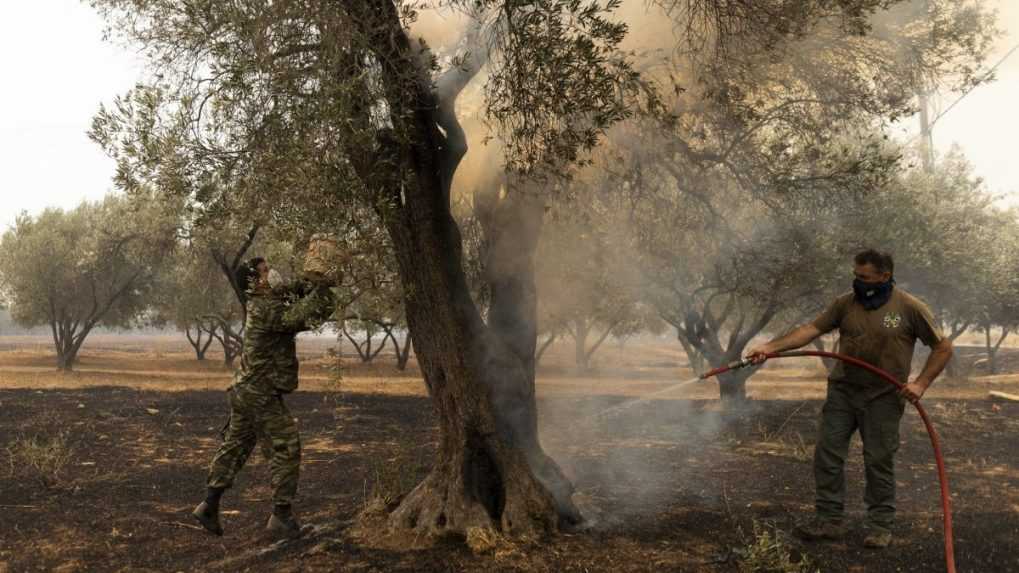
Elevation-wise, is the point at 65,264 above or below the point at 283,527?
above

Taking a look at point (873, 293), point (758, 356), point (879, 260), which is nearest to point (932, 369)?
point (873, 293)

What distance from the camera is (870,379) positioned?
5.21 m

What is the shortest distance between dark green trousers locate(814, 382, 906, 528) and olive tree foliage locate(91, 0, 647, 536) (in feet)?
6.81

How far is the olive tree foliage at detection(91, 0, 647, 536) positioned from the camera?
4906 millimetres

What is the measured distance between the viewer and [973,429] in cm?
1270

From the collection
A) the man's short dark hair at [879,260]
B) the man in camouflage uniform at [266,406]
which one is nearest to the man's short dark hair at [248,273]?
the man in camouflage uniform at [266,406]

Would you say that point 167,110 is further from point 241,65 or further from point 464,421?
point 464,421

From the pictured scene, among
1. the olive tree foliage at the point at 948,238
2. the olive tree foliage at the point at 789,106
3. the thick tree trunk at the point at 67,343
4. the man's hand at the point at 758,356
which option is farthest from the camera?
the thick tree trunk at the point at 67,343

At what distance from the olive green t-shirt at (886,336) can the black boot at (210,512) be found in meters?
4.94

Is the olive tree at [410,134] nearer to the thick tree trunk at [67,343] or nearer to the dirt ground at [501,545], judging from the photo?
the dirt ground at [501,545]

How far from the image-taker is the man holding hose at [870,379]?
201 inches

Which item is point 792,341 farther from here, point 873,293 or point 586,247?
point 586,247

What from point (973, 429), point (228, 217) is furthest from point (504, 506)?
point (973, 429)

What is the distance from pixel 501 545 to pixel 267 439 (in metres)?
2.11
